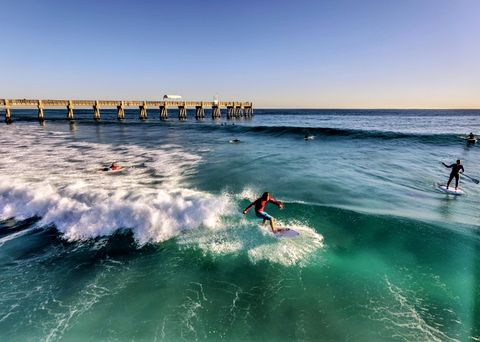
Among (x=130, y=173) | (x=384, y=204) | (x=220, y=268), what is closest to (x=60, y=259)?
(x=220, y=268)

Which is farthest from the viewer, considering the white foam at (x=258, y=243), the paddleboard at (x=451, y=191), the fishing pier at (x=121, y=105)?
Answer: the fishing pier at (x=121, y=105)

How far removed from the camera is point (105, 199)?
1253cm

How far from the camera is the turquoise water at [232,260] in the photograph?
6.16 m

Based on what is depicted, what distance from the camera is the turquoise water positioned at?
6.16m

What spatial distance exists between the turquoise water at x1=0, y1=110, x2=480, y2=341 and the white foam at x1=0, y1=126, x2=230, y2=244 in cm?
8

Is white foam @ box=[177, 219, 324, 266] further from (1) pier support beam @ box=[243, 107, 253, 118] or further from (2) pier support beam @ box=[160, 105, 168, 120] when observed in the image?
(1) pier support beam @ box=[243, 107, 253, 118]

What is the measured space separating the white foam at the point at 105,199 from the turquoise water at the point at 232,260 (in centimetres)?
8

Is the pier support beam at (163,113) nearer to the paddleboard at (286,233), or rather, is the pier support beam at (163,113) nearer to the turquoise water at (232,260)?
the turquoise water at (232,260)

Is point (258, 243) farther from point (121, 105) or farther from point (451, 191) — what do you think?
point (121, 105)

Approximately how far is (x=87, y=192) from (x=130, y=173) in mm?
4952

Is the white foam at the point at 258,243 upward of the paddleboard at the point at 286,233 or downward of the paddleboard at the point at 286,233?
downward

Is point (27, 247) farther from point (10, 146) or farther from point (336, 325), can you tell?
point (10, 146)

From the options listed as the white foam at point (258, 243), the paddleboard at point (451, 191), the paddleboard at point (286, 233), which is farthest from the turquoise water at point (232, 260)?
the paddleboard at point (451, 191)

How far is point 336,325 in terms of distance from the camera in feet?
20.2
